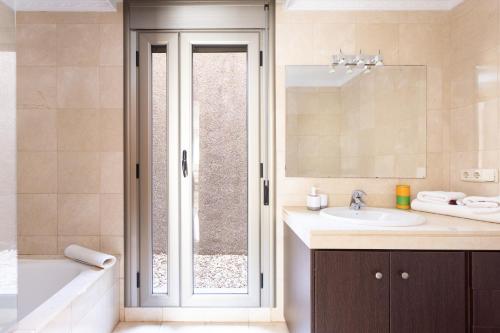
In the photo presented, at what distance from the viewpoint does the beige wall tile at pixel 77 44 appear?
7.21ft

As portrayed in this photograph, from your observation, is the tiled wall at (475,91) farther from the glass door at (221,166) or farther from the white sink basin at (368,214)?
the glass door at (221,166)

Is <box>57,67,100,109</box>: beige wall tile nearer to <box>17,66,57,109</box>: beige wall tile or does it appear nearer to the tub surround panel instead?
<box>17,66,57,109</box>: beige wall tile

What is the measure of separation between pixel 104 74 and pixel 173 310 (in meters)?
1.66

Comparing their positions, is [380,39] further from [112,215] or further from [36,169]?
[36,169]

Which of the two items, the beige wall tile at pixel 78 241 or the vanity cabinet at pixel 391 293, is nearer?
the vanity cabinet at pixel 391 293

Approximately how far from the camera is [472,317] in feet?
4.66

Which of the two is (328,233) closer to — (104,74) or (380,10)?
(380,10)

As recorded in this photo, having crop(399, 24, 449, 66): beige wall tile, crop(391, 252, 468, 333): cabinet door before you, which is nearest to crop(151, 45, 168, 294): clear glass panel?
crop(391, 252, 468, 333): cabinet door

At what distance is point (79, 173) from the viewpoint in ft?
7.25

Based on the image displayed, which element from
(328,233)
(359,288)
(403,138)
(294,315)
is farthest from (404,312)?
(403,138)

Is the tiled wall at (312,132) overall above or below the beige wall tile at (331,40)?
below

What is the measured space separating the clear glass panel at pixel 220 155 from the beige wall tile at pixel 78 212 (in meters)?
0.67

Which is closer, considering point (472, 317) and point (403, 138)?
point (472, 317)


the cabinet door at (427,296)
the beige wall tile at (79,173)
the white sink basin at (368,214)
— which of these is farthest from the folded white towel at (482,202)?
the beige wall tile at (79,173)
